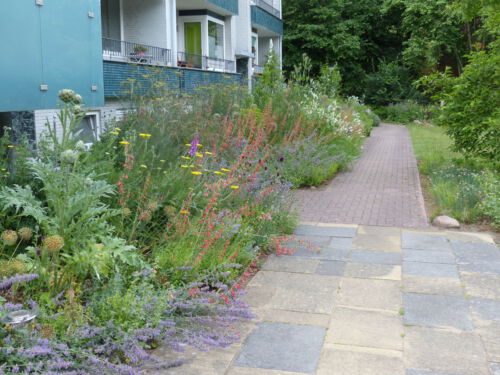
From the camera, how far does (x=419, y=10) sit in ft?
109

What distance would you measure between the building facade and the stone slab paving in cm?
264

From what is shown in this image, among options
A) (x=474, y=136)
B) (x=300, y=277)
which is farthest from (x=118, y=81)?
(x=300, y=277)

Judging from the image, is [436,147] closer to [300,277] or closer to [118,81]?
[118,81]

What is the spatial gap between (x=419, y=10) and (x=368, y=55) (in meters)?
8.82

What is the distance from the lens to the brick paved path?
8016 millimetres

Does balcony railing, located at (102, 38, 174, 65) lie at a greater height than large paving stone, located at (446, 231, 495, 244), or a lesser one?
greater

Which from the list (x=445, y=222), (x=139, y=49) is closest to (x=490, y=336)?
(x=445, y=222)

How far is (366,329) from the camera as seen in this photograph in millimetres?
4168

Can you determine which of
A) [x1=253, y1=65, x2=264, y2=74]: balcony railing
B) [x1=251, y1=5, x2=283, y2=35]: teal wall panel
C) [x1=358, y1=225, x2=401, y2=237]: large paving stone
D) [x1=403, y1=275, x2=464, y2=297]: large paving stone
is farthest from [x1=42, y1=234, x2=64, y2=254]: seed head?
[x1=253, y1=65, x2=264, y2=74]: balcony railing

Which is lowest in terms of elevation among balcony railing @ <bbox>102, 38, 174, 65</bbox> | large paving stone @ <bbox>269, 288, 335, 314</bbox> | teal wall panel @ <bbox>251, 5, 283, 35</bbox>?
large paving stone @ <bbox>269, 288, 335, 314</bbox>

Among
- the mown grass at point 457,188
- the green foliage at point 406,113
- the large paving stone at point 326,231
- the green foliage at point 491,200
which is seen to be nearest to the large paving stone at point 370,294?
the large paving stone at point 326,231

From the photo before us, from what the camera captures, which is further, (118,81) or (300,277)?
(118,81)

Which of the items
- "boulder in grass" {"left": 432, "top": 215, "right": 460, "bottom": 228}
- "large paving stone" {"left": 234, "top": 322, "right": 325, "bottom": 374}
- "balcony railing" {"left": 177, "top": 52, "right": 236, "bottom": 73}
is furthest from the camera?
"balcony railing" {"left": 177, "top": 52, "right": 236, "bottom": 73}

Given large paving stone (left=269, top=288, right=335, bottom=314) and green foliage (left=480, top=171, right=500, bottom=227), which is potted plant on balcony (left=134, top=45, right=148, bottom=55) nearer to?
green foliage (left=480, top=171, right=500, bottom=227)
